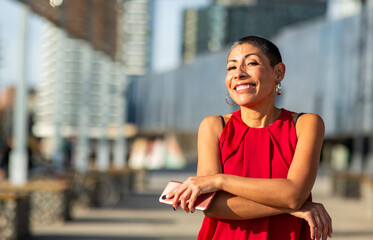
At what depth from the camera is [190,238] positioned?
9.88 meters

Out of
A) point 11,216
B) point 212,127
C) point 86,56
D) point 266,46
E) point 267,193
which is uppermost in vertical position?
point 86,56

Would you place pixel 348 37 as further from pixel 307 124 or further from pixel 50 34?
pixel 50 34

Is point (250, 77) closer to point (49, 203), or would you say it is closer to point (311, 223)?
point (311, 223)

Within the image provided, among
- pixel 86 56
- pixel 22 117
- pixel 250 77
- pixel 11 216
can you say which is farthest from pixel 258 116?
pixel 86 56

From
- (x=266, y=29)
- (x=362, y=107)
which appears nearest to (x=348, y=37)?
(x=362, y=107)

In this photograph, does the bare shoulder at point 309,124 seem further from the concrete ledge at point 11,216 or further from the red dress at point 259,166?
the concrete ledge at point 11,216

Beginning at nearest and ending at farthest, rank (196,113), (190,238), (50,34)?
(190,238) → (196,113) → (50,34)

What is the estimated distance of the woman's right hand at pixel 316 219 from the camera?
2.11 m

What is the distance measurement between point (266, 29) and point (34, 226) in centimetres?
11729

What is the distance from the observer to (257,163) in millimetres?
2184

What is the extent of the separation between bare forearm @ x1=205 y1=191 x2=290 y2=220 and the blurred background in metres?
6.12

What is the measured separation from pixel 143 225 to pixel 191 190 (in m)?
9.72

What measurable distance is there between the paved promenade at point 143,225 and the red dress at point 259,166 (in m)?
7.72

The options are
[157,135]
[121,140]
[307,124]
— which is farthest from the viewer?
[157,135]
